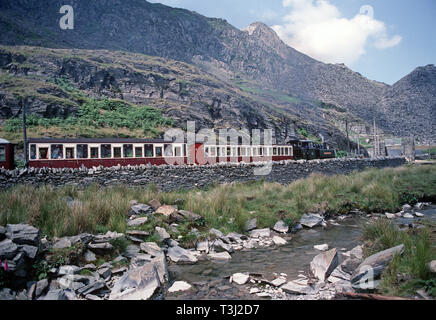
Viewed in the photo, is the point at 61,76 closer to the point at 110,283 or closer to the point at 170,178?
the point at 170,178

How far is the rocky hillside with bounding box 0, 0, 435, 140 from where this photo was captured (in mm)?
81125

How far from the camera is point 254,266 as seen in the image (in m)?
6.57

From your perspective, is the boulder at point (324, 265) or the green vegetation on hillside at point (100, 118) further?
the green vegetation on hillside at point (100, 118)

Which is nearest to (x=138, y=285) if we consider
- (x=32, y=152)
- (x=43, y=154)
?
(x=43, y=154)

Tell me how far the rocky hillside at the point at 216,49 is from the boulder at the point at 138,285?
59791 mm

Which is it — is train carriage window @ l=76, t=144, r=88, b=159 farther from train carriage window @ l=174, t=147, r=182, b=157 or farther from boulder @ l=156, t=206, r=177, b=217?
boulder @ l=156, t=206, r=177, b=217

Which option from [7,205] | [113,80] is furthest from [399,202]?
[113,80]

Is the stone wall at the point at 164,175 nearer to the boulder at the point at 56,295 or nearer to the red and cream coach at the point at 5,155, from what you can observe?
the red and cream coach at the point at 5,155

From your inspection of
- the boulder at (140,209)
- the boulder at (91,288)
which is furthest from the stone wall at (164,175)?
the boulder at (91,288)

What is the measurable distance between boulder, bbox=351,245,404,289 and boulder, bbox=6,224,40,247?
6.30 meters

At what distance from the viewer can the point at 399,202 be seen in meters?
13.9

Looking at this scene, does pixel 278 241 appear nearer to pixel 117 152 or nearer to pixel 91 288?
pixel 91 288

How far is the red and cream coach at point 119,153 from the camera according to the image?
604 inches

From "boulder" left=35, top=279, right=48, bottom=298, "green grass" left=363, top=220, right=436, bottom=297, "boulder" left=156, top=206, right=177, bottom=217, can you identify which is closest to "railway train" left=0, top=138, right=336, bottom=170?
"boulder" left=156, top=206, right=177, bottom=217
